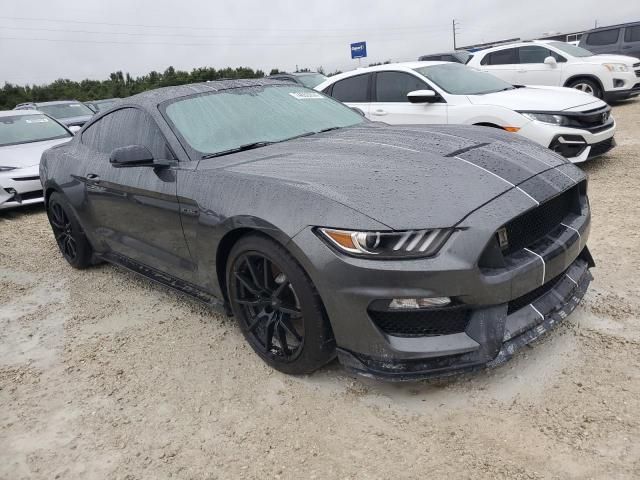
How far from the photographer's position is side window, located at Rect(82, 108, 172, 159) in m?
3.33

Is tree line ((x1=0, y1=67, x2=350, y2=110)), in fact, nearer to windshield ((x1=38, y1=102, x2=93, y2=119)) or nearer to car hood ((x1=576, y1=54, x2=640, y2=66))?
windshield ((x1=38, y1=102, x2=93, y2=119))

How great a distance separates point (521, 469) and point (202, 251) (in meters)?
1.91

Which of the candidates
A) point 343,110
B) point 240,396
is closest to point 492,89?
point 343,110

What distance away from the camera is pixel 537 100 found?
5945mm

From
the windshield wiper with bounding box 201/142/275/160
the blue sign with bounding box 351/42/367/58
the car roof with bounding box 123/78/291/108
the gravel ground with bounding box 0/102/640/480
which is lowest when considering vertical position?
the gravel ground with bounding box 0/102/640/480

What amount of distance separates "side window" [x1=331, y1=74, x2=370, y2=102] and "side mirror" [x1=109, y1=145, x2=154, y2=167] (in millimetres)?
4529

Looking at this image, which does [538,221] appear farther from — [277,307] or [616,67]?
[616,67]

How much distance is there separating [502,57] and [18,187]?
31.1 feet

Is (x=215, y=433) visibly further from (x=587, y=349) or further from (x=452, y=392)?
(x=587, y=349)

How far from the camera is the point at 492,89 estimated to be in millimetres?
6465

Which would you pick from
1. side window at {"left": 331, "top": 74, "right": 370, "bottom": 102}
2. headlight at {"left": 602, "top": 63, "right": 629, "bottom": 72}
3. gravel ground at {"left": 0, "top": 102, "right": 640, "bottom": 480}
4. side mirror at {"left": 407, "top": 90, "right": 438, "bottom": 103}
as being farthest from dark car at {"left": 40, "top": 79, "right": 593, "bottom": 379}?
headlight at {"left": 602, "top": 63, "right": 629, "bottom": 72}

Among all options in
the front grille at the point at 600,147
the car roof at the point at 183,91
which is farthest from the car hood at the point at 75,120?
the front grille at the point at 600,147

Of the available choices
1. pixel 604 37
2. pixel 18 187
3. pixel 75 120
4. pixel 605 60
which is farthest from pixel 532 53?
pixel 75 120

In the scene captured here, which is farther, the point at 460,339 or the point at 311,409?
the point at 311,409
